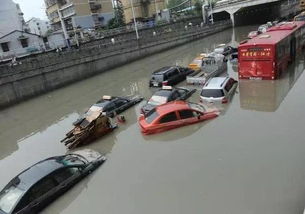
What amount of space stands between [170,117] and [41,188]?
6.89m

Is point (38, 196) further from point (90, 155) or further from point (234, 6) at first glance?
A: point (234, 6)

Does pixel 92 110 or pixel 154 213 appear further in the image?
pixel 92 110

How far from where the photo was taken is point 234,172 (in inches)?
426

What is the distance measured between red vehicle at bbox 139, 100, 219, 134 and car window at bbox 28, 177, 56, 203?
550 centimetres

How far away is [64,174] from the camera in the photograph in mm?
10664

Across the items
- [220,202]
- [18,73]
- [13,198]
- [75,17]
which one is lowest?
[220,202]

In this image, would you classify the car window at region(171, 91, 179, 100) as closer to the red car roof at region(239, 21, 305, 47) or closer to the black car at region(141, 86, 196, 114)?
the black car at region(141, 86, 196, 114)

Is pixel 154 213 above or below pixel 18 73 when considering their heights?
below

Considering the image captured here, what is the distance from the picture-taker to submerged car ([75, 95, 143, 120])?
17203 mm

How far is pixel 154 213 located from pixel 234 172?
345 centimetres

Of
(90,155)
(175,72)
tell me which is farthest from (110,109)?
(175,72)

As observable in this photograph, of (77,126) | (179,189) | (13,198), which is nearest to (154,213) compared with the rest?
(179,189)

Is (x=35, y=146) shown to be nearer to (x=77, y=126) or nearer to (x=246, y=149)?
(x=77, y=126)

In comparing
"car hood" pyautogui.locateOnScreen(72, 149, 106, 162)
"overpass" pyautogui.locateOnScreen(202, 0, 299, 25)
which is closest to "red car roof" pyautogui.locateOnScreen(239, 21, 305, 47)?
"car hood" pyautogui.locateOnScreen(72, 149, 106, 162)
